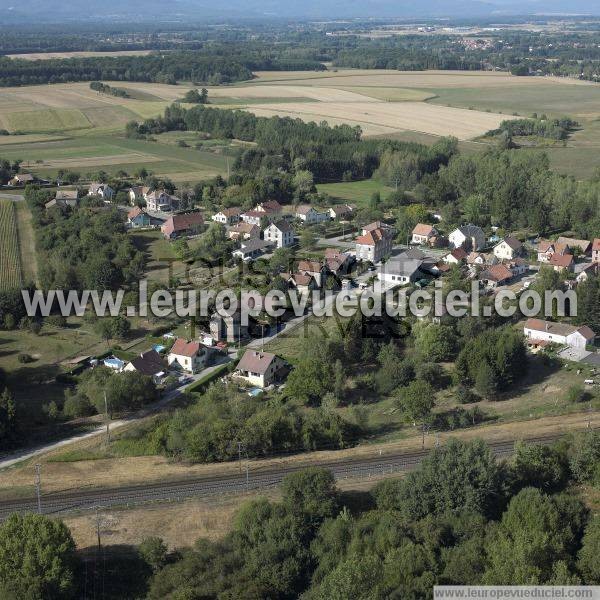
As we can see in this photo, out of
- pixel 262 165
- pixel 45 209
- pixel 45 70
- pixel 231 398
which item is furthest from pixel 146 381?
pixel 45 70

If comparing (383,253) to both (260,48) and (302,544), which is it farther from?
(260,48)

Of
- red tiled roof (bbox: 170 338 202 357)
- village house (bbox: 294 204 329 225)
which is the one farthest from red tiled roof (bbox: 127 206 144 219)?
red tiled roof (bbox: 170 338 202 357)

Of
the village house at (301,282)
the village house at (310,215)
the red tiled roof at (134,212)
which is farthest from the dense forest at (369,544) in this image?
the red tiled roof at (134,212)

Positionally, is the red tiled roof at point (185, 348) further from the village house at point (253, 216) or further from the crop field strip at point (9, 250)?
the village house at point (253, 216)

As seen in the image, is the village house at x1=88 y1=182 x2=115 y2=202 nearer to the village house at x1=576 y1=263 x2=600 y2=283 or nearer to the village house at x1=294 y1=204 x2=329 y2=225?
the village house at x1=294 y1=204 x2=329 y2=225

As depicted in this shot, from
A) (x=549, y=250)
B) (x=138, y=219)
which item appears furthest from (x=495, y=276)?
(x=138, y=219)
